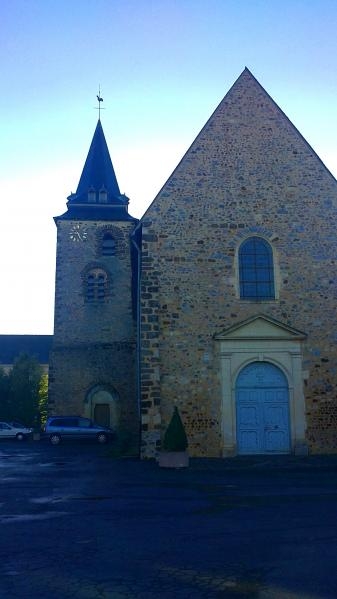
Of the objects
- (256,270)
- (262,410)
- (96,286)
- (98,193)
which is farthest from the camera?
(98,193)

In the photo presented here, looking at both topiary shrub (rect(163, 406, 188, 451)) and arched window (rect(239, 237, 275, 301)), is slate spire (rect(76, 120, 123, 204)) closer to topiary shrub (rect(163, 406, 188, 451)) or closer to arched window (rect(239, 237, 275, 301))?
arched window (rect(239, 237, 275, 301))

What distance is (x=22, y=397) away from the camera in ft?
121

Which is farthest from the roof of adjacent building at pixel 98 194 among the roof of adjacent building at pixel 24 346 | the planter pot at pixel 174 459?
the roof of adjacent building at pixel 24 346

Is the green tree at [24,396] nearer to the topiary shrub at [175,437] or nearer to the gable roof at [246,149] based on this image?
the gable roof at [246,149]

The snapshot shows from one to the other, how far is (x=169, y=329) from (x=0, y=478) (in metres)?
5.75

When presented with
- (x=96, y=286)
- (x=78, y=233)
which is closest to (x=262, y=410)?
(x=96, y=286)

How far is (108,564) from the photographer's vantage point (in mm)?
5266

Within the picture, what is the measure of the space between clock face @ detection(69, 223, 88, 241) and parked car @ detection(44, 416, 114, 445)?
9079 mm

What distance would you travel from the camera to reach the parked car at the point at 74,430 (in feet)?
84.9

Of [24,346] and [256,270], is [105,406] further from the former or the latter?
[24,346]

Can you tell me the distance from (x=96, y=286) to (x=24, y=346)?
38914 millimetres

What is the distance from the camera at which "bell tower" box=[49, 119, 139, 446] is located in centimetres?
2755

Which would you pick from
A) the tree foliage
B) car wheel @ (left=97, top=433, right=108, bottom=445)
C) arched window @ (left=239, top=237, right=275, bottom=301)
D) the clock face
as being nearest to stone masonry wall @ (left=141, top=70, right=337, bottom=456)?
arched window @ (left=239, top=237, right=275, bottom=301)

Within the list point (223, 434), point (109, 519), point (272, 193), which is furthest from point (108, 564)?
point (272, 193)
